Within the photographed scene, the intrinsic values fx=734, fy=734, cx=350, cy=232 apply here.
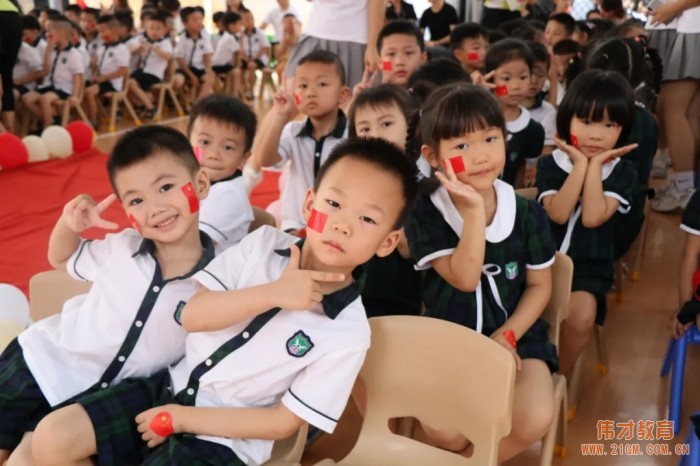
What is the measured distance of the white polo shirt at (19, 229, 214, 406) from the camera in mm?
1375

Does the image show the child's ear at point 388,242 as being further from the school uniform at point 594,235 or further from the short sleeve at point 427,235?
the school uniform at point 594,235

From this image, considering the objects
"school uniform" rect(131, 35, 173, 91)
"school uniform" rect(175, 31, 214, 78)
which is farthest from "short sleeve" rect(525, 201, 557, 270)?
"school uniform" rect(175, 31, 214, 78)

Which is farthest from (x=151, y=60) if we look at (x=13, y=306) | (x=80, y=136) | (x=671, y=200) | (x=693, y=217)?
(x=693, y=217)

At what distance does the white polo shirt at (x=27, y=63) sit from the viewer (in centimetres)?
546

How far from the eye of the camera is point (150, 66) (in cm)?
634

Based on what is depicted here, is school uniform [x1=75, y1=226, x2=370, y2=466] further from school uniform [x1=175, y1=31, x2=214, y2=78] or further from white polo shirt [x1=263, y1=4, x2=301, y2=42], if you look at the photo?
white polo shirt [x1=263, y1=4, x2=301, y2=42]

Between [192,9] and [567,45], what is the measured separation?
13.7 ft

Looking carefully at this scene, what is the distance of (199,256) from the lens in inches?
57.2

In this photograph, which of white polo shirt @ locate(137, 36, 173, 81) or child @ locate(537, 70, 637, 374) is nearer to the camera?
child @ locate(537, 70, 637, 374)

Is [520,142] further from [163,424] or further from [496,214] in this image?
[163,424]

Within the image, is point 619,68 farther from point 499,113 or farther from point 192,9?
point 192,9

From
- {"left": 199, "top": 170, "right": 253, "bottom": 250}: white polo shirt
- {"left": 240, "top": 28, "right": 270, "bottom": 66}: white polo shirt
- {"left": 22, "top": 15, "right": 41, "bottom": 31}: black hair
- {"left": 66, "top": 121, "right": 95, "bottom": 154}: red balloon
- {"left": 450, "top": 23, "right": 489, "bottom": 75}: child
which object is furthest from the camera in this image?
{"left": 240, "top": 28, "right": 270, "bottom": 66}: white polo shirt

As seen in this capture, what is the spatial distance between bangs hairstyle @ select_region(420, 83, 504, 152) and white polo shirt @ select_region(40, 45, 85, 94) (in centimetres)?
459

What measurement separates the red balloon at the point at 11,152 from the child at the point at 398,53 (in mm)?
2452
